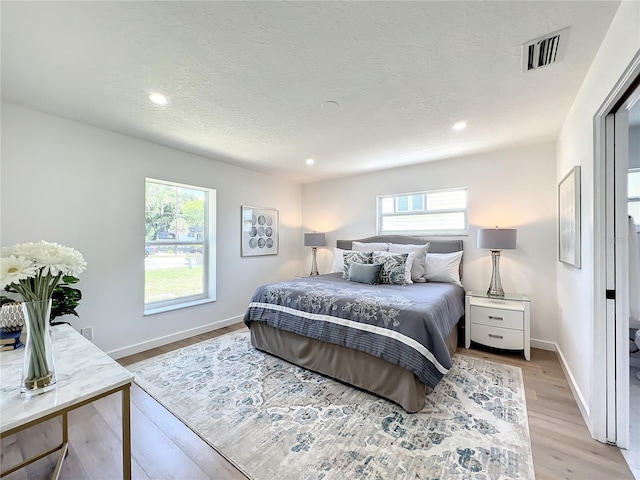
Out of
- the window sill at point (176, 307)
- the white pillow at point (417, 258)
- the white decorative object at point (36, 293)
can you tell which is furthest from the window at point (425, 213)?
the white decorative object at point (36, 293)

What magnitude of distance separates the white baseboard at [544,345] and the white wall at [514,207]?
13mm

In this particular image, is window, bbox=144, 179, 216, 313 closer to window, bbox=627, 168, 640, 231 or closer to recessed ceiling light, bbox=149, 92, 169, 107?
recessed ceiling light, bbox=149, 92, 169, 107

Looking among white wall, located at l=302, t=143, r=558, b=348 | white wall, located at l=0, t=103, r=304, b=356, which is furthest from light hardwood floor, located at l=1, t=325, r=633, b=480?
white wall, located at l=302, t=143, r=558, b=348

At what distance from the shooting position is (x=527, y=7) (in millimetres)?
1307

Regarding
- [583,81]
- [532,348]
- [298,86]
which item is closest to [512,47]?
[583,81]

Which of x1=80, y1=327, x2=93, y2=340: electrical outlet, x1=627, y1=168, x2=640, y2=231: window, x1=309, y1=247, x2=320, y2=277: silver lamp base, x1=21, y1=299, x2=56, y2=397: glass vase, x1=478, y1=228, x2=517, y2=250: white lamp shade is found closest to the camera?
x1=21, y1=299, x2=56, y2=397: glass vase

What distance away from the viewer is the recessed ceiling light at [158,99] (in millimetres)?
2090

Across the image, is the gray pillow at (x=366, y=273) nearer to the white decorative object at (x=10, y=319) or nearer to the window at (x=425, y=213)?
the window at (x=425, y=213)

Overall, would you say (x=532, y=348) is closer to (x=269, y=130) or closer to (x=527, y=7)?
(x=527, y=7)

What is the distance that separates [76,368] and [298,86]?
2069mm

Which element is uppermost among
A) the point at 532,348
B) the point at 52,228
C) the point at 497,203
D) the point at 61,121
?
the point at 61,121

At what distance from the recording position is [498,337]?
291cm

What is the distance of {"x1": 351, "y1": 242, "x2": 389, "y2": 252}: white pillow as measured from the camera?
3873mm

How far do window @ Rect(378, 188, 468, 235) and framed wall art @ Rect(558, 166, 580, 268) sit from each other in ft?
3.50
